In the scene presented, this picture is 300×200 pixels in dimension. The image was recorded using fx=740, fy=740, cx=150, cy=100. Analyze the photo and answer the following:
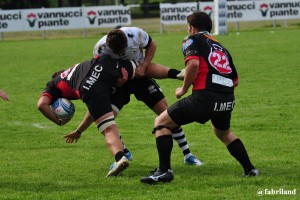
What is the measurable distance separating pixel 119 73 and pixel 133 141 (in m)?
2.77

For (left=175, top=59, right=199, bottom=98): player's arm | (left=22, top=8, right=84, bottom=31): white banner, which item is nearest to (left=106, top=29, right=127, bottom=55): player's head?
(left=175, top=59, right=199, bottom=98): player's arm

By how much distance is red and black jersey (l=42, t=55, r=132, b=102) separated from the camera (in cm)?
840

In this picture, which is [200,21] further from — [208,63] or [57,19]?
[57,19]

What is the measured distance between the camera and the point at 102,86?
841 cm

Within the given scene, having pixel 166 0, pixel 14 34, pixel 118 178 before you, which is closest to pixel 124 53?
pixel 118 178

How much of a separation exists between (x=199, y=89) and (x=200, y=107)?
21 cm

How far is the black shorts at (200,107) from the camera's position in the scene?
7.73 metres

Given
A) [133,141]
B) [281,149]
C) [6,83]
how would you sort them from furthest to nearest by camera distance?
[6,83] < [133,141] < [281,149]

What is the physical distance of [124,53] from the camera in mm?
8734

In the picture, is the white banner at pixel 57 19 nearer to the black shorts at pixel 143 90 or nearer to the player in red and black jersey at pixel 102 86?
the black shorts at pixel 143 90

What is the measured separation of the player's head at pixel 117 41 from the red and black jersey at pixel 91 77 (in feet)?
0.63

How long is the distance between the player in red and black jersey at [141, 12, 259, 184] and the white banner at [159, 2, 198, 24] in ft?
107

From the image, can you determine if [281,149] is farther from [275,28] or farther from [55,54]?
[275,28]

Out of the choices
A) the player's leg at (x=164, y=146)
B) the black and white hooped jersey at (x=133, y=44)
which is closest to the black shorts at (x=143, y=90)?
the black and white hooped jersey at (x=133, y=44)
